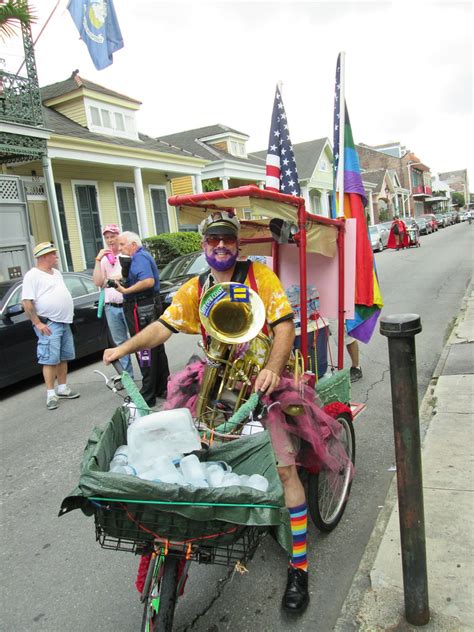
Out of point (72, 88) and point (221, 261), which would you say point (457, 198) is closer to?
point (72, 88)

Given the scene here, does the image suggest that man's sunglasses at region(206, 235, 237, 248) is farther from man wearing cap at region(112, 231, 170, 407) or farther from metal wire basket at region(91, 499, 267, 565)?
man wearing cap at region(112, 231, 170, 407)

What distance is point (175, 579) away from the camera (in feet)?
6.72

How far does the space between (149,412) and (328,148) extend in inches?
1530

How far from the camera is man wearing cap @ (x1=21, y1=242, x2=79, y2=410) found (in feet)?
19.8

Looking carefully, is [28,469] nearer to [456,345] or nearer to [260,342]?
[260,342]

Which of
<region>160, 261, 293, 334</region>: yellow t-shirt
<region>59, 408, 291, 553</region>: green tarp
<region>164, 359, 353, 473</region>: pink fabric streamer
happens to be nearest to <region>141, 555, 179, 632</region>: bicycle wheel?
<region>59, 408, 291, 553</region>: green tarp

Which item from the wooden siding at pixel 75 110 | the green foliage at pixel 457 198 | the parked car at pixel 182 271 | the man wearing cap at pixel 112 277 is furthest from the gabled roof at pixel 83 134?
the green foliage at pixel 457 198

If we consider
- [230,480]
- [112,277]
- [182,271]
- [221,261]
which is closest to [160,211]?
[182,271]

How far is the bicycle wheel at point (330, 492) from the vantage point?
293cm

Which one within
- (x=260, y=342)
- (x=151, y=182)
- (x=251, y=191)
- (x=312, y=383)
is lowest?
(x=312, y=383)

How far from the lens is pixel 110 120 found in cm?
1962

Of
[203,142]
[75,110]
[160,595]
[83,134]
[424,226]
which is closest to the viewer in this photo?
[160,595]

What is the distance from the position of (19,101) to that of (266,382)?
13436 millimetres

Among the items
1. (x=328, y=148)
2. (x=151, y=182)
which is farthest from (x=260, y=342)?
(x=328, y=148)
